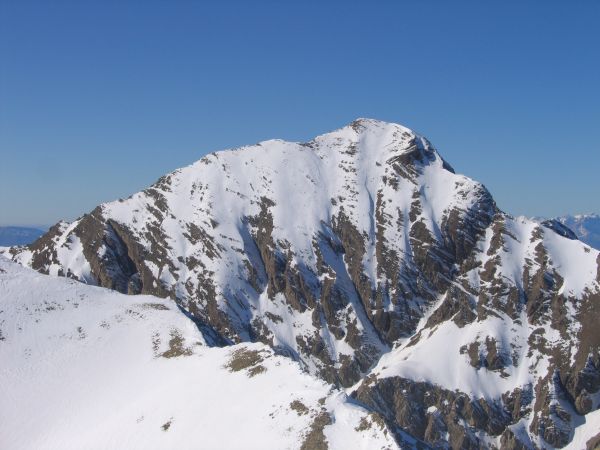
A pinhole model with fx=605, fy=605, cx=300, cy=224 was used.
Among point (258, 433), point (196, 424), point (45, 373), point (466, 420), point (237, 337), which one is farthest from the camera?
point (237, 337)

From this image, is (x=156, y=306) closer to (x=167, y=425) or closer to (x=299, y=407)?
(x=167, y=425)

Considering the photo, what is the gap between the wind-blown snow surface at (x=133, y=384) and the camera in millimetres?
57500

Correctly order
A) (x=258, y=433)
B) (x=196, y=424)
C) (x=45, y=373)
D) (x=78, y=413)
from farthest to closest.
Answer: (x=45, y=373), (x=78, y=413), (x=196, y=424), (x=258, y=433)

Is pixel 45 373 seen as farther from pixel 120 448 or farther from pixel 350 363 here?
pixel 350 363

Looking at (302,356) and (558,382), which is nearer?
(558,382)

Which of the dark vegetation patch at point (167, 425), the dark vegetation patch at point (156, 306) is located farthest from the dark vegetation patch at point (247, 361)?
the dark vegetation patch at point (156, 306)

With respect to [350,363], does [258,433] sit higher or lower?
higher

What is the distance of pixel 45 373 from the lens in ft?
299

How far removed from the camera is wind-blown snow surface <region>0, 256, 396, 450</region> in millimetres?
57500

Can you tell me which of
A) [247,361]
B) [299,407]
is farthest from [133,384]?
[299,407]

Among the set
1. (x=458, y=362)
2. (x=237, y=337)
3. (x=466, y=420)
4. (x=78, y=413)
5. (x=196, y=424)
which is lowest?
(x=466, y=420)

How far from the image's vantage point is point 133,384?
273 feet

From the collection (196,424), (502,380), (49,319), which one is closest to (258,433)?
(196,424)

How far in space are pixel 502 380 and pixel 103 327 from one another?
12987 cm
